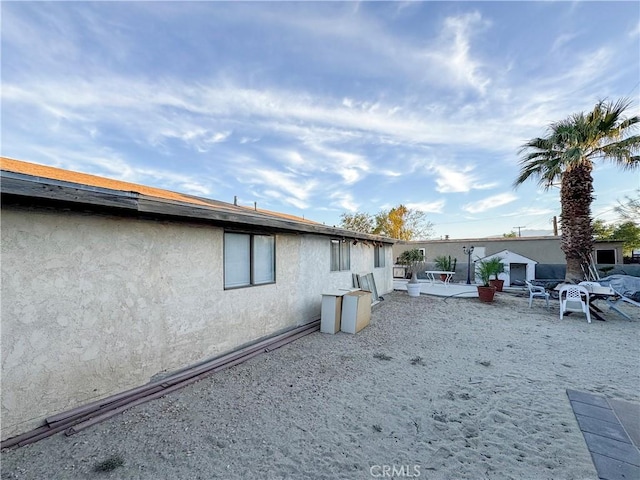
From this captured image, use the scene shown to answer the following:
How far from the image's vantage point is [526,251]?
16.6m

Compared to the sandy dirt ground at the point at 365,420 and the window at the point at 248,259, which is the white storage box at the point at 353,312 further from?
the window at the point at 248,259

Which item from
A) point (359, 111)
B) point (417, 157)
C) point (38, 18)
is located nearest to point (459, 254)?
point (417, 157)

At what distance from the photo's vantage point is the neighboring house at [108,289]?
100 inches

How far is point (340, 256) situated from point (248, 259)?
152 inches

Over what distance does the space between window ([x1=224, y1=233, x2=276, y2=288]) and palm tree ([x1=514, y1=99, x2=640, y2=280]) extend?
10.7 meters

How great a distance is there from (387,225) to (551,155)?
61.8 feet

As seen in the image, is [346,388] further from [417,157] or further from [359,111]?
[417,157]

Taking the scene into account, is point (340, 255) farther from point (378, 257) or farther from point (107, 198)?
point (107, 198)

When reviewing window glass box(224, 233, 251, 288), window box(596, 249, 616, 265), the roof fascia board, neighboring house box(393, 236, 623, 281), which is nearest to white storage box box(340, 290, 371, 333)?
window glass box(224, 233, 251, 288)

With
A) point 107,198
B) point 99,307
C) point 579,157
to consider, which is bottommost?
point 99,307

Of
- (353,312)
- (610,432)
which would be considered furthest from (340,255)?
(610,432)

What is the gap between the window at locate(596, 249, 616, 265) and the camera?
56.7ft

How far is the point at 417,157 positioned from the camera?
484 inches

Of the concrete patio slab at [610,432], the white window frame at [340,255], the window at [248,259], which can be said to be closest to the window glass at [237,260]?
the window at [248,259]
